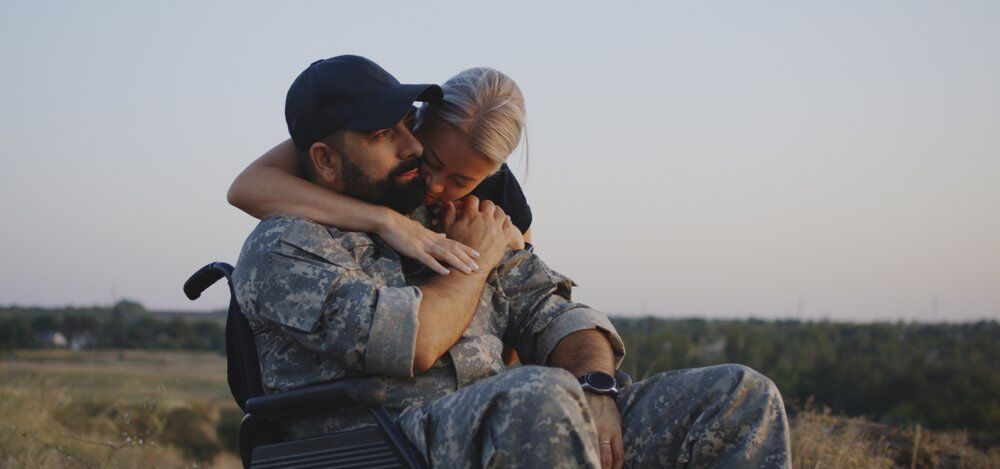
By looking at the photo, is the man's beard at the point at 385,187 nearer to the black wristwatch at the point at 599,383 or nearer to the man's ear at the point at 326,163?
the man's ear at the point at 326,163

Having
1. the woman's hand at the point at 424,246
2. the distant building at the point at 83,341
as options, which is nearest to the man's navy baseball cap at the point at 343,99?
the woman's hand at the point at 424,246

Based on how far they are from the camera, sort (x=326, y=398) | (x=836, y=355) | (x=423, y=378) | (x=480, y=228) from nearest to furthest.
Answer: (x=326, y=398), (x=423, y=378), (x=480, y=228), (x=836, y=355)

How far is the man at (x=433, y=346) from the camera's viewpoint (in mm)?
2414

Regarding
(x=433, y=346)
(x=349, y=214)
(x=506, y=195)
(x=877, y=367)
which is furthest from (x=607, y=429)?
(x=877, y=367)

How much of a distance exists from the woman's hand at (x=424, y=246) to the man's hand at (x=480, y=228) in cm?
9

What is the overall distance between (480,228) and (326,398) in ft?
3.42

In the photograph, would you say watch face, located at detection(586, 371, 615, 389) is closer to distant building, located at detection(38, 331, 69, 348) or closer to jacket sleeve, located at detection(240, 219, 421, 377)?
jacket sleeve, located at detection(240, 219, 421, 377)

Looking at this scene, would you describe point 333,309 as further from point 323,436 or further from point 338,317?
point 323,436

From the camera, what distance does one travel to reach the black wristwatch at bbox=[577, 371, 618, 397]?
9.69 feet

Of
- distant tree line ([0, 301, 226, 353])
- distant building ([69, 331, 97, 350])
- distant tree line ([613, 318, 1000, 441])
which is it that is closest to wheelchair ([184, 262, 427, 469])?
distant tree line ([613, 318, 1000, 441])

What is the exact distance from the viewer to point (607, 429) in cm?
284

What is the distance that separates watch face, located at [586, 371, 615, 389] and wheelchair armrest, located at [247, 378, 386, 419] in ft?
2.19

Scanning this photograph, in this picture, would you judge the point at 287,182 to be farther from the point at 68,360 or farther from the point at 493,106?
the point at 68,360

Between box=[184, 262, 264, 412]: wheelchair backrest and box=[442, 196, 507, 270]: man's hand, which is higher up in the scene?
box=[442, 196, 507, 270]: man's hand
